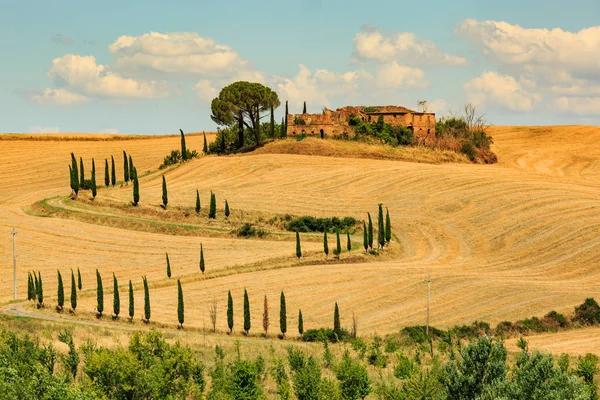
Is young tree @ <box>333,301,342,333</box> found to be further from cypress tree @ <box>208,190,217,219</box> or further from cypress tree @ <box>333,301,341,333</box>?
cypress tree @ <box>208,190,217,219</box>

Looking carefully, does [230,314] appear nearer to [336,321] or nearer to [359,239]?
[336,321]

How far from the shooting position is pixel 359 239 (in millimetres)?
99062

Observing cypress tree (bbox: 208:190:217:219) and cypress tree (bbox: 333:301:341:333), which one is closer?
cypress tree (bbox: 333:301:341:333)

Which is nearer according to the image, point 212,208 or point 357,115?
point 212,208

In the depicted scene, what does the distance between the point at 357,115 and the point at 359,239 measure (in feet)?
180

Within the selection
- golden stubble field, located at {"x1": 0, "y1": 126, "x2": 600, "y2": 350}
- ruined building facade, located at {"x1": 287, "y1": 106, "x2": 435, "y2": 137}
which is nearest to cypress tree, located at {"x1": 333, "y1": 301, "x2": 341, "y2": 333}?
golden stubble field, located at {"x1": 0, "y1": 126, "x2": 600, "y2": 350}

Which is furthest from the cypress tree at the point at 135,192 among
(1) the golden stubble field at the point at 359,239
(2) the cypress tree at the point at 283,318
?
(2) the cypress tree at the point at 283,318

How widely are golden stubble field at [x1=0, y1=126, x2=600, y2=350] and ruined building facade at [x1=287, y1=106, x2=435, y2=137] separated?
9.56 metres

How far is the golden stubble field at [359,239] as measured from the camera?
7612 cm

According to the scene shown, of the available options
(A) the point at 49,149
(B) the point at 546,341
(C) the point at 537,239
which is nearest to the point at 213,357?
(B) the point at 546,341

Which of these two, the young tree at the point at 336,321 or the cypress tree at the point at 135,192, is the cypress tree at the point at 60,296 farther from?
the cypress tree at the point at 135,192

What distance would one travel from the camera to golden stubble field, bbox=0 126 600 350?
76125 millimetres

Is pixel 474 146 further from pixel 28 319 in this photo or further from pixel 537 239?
pixel 28 319

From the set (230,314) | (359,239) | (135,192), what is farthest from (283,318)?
(135,192)
